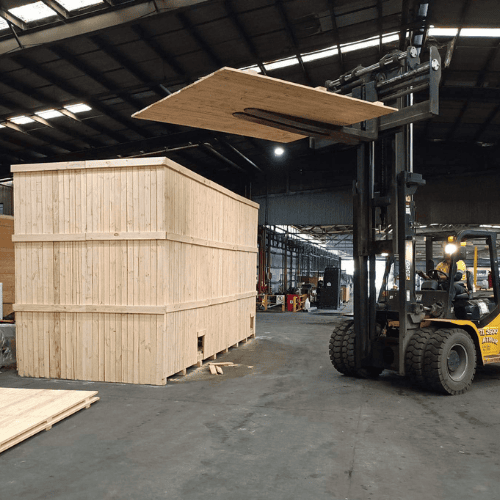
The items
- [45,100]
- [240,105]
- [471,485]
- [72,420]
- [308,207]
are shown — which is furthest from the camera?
[308,207]

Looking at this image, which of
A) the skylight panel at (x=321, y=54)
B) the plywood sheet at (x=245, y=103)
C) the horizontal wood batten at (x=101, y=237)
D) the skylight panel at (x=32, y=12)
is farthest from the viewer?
the skylight panel at (x=321, y=54)

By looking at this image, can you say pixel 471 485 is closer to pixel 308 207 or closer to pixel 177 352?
pixel 177 352

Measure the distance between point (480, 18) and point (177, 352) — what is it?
33.4 feet

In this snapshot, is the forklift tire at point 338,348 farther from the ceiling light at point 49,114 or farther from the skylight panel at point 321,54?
the ceiling light at point 49,114

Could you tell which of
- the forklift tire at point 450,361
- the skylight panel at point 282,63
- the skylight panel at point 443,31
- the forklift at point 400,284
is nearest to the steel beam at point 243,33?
the skylight panel at point 282,63

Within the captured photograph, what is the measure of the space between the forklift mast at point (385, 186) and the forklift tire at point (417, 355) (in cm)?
9

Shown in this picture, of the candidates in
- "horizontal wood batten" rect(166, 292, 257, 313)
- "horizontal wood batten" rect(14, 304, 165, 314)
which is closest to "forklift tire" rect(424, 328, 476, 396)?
"horizontal wood batten" rect(166, 292, 257, 313)

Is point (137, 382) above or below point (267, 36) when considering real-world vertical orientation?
below

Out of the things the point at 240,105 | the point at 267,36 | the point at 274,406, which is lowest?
the point at 274,406

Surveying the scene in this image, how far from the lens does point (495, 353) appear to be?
24.9ft

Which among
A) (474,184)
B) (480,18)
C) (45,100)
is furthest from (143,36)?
(474,184)

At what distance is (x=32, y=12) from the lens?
9.62 m

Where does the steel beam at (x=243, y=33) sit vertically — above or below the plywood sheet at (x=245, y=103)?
above

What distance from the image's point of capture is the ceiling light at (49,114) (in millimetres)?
14220
